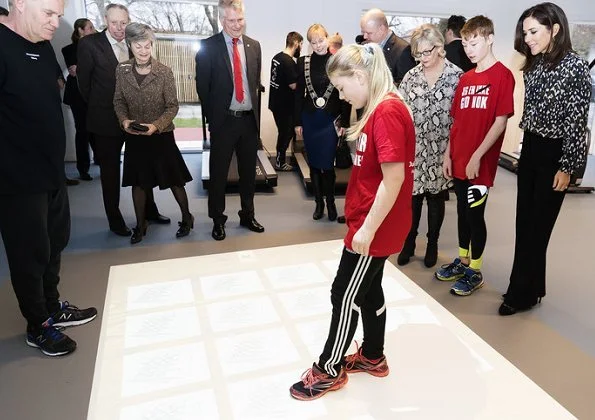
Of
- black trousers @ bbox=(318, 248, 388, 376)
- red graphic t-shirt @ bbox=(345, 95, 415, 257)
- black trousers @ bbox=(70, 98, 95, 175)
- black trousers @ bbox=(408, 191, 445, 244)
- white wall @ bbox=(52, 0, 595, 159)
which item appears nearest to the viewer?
red graphic t-shirt @ bbox=(345, 95, 415, 257)

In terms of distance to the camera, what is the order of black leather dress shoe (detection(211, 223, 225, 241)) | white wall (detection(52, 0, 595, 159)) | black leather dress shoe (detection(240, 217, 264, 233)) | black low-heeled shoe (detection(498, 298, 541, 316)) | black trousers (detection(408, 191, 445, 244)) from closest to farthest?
black low-heeled shoe (detection(498, 298, 541, 316)) < black trousers (detection(408, 191, 445, 244)) < black leather dress shoe (detection(211, 223, 225, 241)) < black leather dress shoe (detection(240, 217, 264, 233)) < white wall (detection(52, 0, 595, 159))

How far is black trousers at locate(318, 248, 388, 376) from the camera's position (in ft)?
6.16

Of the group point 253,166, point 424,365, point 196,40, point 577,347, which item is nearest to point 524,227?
point 577,347

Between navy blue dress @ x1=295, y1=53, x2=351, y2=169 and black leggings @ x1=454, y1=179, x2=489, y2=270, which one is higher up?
navy blue dress @ x1=295, y1=53, x2=351, y2=169

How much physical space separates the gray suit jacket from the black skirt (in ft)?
1.25

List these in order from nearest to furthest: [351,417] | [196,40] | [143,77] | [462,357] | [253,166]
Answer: [351,417]
[462,357]
[143,77]
[253,166]
[196,40]

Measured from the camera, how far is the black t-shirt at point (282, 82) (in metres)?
5.52

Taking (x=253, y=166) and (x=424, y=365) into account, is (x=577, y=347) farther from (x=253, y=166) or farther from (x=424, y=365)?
(x=253, y=166)

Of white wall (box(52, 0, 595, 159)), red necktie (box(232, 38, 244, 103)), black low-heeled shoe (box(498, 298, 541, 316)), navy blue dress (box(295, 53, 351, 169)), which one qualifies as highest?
white wall (box(52, 0, 595, 159))

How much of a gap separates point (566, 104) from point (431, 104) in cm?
87

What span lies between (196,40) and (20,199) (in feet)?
15.8

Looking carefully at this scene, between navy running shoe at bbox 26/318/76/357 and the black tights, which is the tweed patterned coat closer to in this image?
the black tights

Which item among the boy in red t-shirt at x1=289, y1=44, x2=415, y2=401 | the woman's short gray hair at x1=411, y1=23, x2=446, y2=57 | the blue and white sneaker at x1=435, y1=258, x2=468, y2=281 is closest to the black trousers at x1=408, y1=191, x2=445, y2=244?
the blue and white sneaker at x1=435, y1=258, x2=468, y2=281

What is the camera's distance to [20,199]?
85.5 inches
